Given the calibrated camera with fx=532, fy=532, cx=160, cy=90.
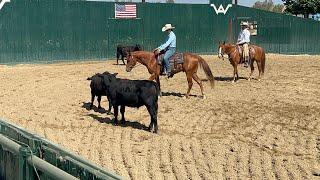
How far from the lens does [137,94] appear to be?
9.73 meters

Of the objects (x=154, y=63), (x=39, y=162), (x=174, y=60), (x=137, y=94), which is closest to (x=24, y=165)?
(x=39, y=162)

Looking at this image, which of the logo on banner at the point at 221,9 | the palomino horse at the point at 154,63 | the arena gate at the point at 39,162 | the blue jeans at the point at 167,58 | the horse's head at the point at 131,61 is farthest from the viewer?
the logo on banner at the point at 221,9

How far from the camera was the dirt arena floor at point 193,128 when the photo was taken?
746cm

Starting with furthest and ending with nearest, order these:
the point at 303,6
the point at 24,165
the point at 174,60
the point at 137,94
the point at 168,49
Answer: the point at 303,6
the point at 174,60
the point at 168,49
the point at 137,94
the point at 24,165

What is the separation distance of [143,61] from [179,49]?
15.5 metres

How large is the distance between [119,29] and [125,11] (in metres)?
0.98

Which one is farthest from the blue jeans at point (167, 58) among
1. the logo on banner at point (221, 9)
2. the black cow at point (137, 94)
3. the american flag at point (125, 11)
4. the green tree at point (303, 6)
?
the green tree at point (303, 6)

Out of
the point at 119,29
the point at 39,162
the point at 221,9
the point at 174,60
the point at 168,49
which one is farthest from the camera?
the point at 221,9

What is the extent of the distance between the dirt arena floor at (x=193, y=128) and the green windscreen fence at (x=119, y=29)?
7047mm

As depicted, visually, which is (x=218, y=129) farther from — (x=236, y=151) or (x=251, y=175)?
(x=251, y=175)

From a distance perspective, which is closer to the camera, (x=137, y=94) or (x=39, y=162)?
(x=39, y=162)

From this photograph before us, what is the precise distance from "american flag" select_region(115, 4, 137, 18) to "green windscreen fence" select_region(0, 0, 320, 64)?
0.76ft

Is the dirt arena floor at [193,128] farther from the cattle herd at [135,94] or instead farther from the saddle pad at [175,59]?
the saddle pad at [175,59]

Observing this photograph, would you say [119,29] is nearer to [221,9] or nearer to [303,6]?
[221,9]
